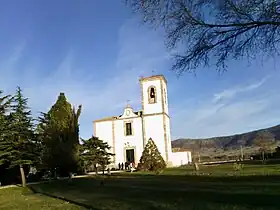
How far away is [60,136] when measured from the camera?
3203cm

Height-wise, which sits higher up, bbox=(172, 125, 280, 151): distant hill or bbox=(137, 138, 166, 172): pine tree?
bbox=(172, 125, 280, 151): distant hill

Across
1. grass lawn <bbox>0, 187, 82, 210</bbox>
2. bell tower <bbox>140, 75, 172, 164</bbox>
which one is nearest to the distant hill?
bell tower <bbox>140, 75, 172, 164</bbox>

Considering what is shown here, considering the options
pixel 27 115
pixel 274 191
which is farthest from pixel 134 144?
pixel 274 191

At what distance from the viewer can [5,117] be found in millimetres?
27047

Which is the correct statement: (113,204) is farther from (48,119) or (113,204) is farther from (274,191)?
(48,119)

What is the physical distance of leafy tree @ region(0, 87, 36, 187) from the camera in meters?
26.2

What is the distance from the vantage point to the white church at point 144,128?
45469 millimetres

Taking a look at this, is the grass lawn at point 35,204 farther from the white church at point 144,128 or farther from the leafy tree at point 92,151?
the white church at point 144,128

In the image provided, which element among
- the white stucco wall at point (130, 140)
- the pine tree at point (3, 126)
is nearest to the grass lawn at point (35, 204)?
the pine tree at point (3, 126)

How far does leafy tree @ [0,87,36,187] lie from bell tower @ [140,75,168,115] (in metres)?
20.5

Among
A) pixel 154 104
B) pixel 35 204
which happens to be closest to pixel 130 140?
pixel 154 104

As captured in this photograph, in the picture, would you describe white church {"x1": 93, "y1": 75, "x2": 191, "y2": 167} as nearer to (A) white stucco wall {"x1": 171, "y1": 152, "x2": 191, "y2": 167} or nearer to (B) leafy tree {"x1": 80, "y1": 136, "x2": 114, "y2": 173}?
(A) white stucco wall {"x1": 171, "y1": 152, "x2": 191, "y2": 167}

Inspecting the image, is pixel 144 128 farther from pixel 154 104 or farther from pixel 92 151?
pixel 92 151

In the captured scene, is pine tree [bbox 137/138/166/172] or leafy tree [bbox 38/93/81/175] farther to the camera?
pine tree [bbox 137/138/166/172]
